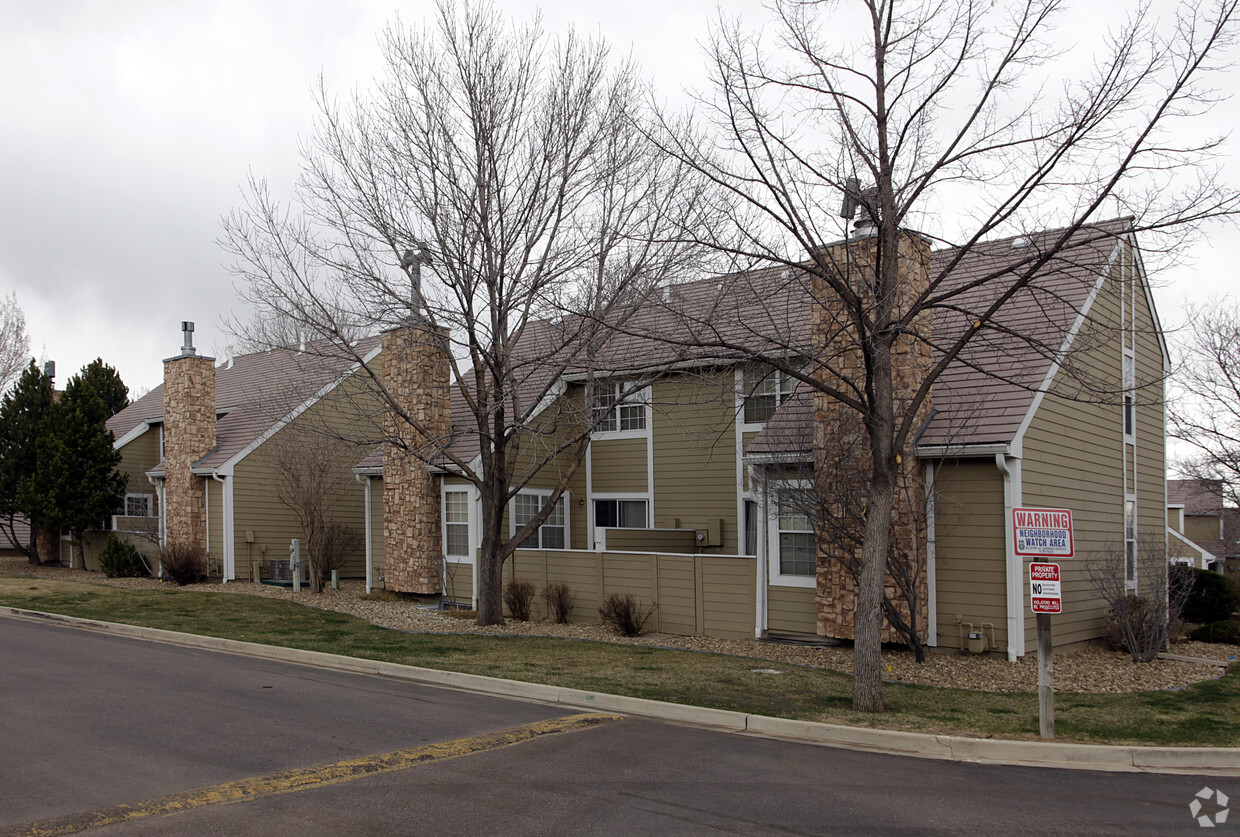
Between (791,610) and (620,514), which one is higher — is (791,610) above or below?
below

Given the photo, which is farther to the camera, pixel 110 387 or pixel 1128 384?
pixel 110 387

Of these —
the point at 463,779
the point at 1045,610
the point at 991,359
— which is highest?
the point at 991,359

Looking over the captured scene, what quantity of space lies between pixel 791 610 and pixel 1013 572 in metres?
3.59

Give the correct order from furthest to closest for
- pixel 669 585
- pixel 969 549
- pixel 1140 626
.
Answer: pixel 669 585, pixel 1140 626, pixel 969 549

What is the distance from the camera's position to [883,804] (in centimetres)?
686

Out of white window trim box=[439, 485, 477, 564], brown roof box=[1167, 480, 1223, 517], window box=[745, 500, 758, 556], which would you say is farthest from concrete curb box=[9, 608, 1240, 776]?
brown roof box=[1167, 480, 1223, 517]

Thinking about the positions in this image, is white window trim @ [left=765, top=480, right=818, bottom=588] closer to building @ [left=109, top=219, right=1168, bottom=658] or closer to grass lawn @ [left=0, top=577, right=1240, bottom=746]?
building @ [left=109, top=219, right=1168, bottom=658]

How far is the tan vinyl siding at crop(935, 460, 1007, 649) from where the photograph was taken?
13.9 meters

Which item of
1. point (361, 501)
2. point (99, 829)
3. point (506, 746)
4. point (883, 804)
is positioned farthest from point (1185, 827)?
point (361, 501)

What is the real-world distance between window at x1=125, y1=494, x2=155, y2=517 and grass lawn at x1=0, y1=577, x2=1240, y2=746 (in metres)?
13.7

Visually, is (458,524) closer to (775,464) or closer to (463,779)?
(775,464)

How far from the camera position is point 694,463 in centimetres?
2006

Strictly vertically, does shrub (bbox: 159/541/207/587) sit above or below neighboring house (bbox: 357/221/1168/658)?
below

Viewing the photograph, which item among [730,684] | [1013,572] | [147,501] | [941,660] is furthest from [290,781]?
[147,501]
